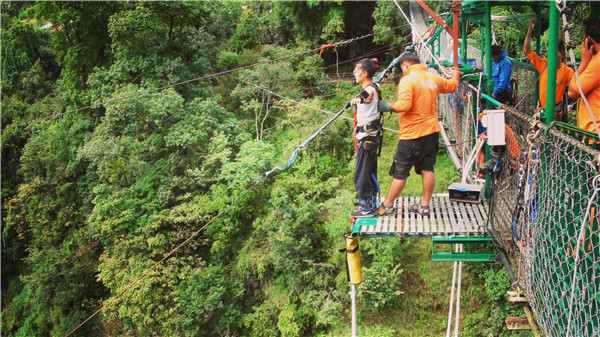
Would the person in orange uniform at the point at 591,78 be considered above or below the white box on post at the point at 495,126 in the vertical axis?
above

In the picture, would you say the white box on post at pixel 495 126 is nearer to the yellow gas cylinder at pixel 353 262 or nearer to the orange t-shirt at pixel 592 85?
the orange t-shirt at pixel 592 85

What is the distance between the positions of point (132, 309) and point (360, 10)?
10915 millimetres

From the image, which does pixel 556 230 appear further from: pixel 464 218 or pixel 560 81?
pixel 560 81

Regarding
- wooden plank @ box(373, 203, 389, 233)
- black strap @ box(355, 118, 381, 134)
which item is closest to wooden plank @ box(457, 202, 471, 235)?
wooden plank @ box(373, 203, 389, 233)

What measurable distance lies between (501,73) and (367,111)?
80.1 inches

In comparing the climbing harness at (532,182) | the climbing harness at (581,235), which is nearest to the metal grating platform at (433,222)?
the climbing harness at (532,182)

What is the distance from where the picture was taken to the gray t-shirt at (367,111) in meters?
3.38

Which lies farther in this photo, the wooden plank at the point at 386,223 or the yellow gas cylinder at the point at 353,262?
the yellow gas cylinder at the point at 353,262

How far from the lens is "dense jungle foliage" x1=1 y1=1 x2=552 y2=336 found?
779 cm

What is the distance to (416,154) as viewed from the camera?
3418 millimetres

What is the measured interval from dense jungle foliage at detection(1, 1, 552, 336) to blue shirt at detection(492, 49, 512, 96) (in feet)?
9.93

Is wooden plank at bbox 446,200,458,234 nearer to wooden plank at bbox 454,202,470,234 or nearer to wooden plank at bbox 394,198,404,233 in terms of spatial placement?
wooden plank at bbox 454,202,470,234

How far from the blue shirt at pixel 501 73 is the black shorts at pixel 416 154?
1630 mm

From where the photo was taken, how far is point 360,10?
1411cm
